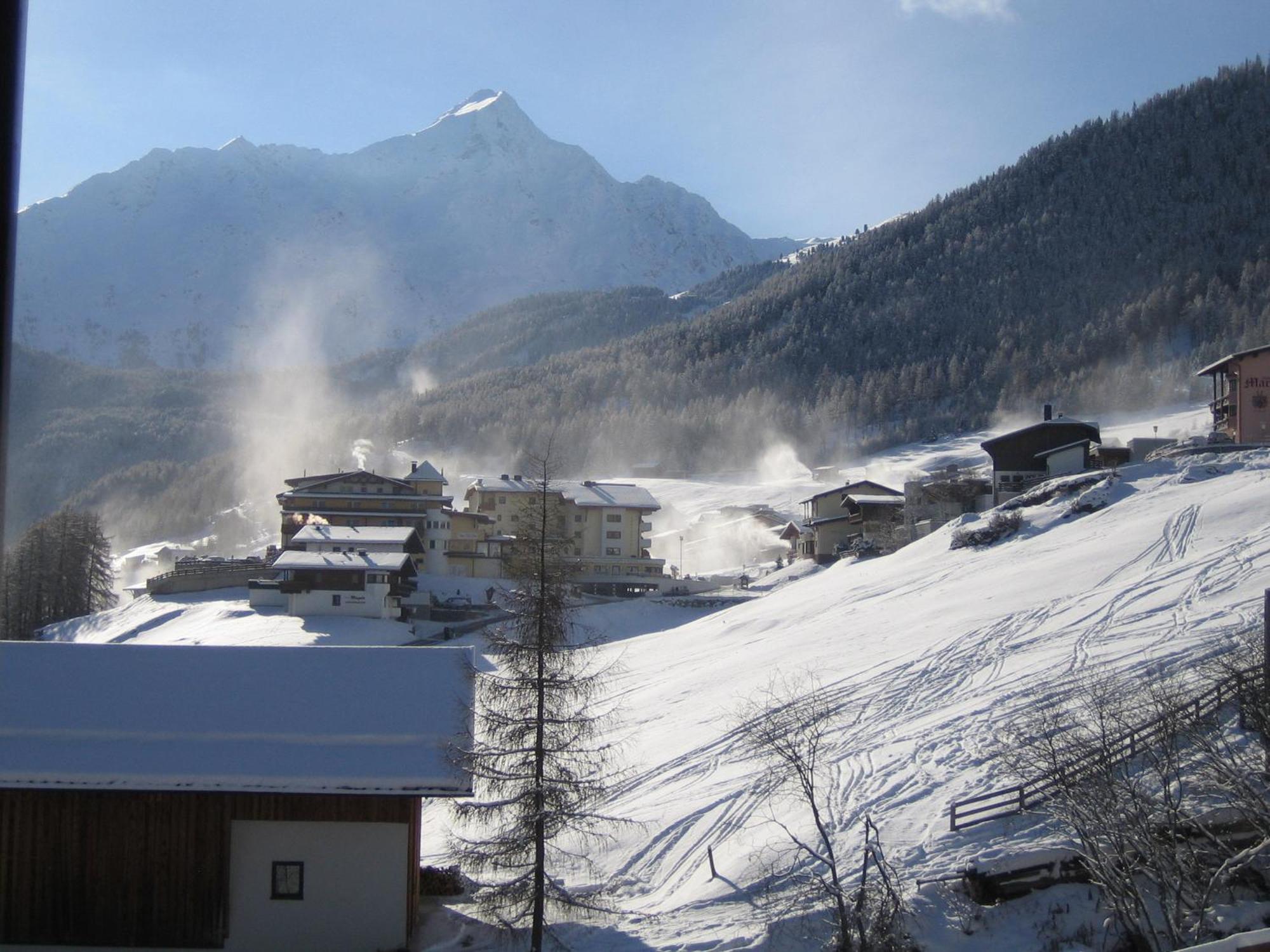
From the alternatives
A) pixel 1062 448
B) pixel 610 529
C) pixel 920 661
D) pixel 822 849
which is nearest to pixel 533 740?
pixel 822 849

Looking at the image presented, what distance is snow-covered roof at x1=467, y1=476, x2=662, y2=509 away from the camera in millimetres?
73938

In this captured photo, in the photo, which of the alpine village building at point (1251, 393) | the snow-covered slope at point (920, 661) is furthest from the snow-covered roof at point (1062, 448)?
the snow-covered slope at point (920, 661)

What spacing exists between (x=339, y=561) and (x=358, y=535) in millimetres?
7223

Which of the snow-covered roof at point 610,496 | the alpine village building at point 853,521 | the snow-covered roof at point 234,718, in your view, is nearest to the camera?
the snow-covered roof at point 234,718

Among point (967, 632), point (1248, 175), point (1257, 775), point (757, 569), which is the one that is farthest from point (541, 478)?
point (1248, 175)

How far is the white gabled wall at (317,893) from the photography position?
15.4m

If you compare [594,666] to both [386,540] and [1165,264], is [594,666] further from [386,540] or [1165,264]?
[1165,264]

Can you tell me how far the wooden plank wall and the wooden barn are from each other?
0.7 inches

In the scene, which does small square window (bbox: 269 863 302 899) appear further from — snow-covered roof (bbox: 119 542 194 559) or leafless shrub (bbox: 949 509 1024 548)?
snow-covered roof (bbox: 119 542 194 559)

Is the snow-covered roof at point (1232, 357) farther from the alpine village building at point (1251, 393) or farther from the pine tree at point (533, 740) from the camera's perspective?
the pine tree at point (533, 740)

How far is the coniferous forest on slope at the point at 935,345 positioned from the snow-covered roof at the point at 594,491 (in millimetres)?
57111

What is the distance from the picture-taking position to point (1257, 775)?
14.4m

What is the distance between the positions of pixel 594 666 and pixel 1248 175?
584ft

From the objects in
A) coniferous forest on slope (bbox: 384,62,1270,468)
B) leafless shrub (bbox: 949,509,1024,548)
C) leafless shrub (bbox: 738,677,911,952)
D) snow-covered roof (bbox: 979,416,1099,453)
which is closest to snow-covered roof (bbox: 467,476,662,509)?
snow-covered roof (bbox: 979,416,1099,453)
